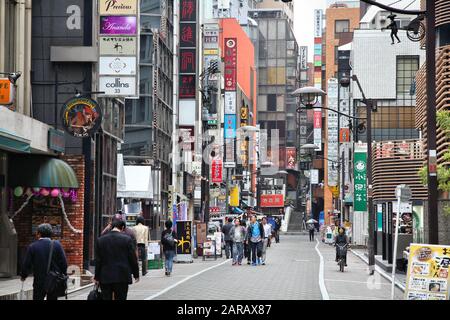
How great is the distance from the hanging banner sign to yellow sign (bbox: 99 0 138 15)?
21.7 ft

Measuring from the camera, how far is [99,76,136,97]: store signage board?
35500 mm

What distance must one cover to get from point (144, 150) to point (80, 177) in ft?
78.0

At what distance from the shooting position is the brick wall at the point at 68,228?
106ft

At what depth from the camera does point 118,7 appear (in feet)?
120

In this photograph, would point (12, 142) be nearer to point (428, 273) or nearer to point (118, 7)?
point (428, 273)

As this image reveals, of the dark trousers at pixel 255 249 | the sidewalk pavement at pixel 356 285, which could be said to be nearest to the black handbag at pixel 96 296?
the sidewalk pavement at pixel 356 285

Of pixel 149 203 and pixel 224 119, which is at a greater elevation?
pixel 224 119

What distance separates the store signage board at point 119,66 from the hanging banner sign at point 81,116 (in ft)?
17.9

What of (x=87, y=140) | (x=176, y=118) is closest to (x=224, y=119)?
(x=176, y=118)

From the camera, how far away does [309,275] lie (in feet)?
109

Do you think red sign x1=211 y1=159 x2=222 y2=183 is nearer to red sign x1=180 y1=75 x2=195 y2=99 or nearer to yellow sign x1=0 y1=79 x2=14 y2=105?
red sign x1=180 y1=75 x2=195 y2=99

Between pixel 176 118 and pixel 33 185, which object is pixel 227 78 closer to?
pixel 176 118

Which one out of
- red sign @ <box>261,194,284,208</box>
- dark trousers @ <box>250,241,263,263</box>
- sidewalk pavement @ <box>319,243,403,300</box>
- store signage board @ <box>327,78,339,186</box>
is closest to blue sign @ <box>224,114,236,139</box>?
store signage board @ <box>327,78,339,186</box>

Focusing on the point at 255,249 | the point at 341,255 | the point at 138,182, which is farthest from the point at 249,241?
the point at 138,182
